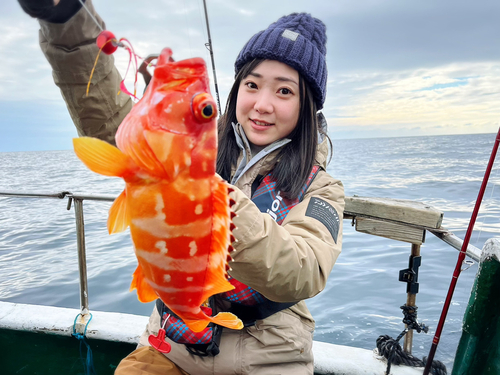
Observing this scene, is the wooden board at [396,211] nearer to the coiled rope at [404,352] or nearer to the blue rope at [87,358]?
the coiled rope at [404,352]

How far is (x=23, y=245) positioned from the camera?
8398 mm

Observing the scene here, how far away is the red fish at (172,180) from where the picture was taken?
1.02 meters

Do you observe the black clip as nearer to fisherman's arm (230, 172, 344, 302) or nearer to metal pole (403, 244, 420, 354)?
metal pole (403, 244, 420, 354)

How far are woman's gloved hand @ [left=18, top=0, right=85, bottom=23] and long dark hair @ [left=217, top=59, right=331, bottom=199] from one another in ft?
4.22

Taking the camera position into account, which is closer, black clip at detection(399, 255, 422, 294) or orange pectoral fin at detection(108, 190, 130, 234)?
orange pectoral fin at detection(108, 190, 130, 234)

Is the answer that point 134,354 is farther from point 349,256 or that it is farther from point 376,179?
point 376,179

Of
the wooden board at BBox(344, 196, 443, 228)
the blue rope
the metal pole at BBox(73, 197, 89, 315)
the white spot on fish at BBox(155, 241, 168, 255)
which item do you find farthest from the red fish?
the blue rope

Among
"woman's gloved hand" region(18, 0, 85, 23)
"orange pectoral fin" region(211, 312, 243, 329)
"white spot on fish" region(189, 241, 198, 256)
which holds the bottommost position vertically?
"orange pectoral fin" region(211, 312, 243, 329)

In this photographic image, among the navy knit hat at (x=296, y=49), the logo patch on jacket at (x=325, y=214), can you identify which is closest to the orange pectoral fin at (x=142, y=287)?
the logo patch on jacket at (x=325, y=214)

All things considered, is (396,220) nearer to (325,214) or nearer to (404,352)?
(404,352)

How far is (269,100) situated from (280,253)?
1.05 metres

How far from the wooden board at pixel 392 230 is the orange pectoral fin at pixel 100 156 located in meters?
2.37

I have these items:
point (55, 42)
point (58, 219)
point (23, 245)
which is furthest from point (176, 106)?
point (58, 219)

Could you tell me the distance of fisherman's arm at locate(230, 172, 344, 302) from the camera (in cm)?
136
